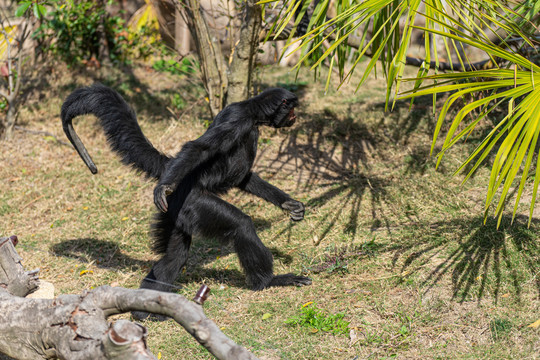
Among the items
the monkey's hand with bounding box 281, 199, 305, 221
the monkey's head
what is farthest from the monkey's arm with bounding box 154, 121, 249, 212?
the monkey's hand with bounding box 281, 199, 305, 221

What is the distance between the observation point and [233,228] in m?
5.01

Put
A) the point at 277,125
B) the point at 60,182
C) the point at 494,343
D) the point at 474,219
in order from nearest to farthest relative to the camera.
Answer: the point at 494,343 → the point at 277,125 → the point at 474,219 → the point at 60,182

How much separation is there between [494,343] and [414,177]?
11.5ft

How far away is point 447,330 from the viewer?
171 inches

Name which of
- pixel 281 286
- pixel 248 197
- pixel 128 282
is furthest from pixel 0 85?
pixel 281 286

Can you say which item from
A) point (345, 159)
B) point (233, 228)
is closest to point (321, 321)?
point (233, 228)

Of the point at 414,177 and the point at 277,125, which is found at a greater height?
the point at 277,125

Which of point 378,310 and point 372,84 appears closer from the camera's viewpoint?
point 378,310

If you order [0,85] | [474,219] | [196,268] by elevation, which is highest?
[0,85]

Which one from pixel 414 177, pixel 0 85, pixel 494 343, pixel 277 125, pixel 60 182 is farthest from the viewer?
pixel 0 85

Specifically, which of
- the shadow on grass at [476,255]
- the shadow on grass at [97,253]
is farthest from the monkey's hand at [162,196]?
the shadow on grass at [476,255]

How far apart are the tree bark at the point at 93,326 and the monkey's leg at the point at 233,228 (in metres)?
1.80

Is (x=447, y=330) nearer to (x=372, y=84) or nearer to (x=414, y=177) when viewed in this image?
(x=414, y=177)

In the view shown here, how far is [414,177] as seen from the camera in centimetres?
739
